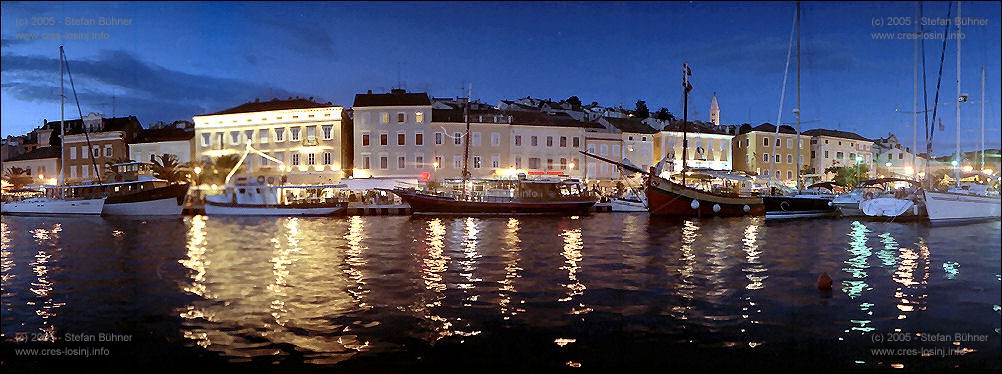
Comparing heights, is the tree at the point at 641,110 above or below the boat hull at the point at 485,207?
above

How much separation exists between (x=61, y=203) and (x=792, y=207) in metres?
35.1

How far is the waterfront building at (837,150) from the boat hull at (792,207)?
79.1ft

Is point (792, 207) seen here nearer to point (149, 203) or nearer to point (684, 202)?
point (684, 202)

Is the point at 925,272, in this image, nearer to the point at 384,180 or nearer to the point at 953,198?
the point at 953,198

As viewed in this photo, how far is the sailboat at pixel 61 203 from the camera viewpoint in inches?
1102

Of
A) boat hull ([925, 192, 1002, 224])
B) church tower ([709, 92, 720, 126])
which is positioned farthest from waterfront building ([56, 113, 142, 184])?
church tower ([709, 92, 720, 126])

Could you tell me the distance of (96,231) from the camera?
1991 cm

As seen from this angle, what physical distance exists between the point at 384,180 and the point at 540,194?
10.2 meters

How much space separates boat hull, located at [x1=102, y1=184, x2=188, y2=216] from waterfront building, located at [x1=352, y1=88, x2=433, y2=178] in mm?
16424

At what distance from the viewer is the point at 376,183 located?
37.5 m

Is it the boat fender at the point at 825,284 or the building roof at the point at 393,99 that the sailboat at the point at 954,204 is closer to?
the boat fender at the point at 825,284

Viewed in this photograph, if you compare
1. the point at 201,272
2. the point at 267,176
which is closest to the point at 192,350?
the point at 267,176

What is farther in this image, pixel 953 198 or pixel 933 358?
pixel 953 198

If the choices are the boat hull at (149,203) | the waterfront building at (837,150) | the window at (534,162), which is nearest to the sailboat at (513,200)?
the window at (534,162)
